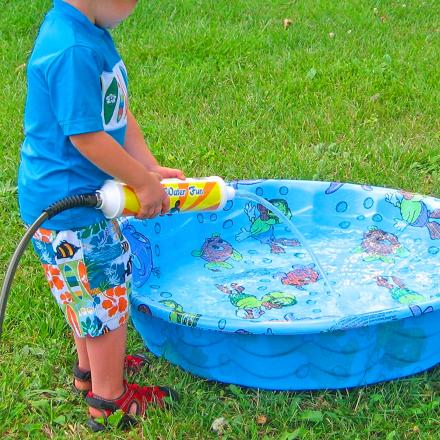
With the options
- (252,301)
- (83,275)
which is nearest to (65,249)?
(83,275)

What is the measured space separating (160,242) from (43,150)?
110 cm

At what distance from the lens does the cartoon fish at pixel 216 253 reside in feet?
9.73

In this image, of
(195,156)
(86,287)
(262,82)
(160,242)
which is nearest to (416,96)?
(262,82)

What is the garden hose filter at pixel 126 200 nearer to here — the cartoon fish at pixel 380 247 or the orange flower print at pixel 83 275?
the orange flower print at pixel 83 275

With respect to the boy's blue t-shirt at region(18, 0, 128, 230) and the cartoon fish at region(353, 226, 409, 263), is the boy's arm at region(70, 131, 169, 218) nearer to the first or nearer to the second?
the boy's blue t-shirt at region(18, 0, 128, 230)

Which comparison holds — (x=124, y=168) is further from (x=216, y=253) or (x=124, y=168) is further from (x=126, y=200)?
(x=216, y=253)

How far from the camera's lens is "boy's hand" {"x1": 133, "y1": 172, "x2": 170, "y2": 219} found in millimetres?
1879

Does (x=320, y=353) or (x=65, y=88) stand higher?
(x=65, y=88)

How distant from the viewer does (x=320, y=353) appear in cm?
212

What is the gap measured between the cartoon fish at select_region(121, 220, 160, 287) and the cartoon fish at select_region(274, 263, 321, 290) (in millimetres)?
480

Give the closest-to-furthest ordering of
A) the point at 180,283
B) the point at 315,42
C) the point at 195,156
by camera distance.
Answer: the point at 180,283, the point at 195,156, the point at 315,42

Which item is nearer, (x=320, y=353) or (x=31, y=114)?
(x=31, y=114)

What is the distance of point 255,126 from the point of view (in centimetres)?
377

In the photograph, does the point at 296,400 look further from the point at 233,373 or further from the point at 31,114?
the point at 31,114
